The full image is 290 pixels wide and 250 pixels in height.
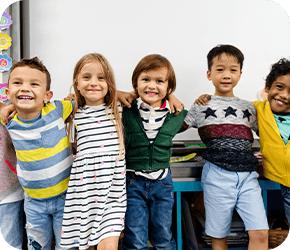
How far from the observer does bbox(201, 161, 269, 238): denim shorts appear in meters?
0.90

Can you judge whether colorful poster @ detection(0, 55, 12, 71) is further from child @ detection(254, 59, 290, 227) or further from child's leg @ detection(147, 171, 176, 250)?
child @ detection(254, 59, 290, 227)

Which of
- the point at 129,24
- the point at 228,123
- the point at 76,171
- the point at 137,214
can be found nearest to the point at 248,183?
the point at 228,123

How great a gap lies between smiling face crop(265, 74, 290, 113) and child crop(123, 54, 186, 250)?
18.3 inches

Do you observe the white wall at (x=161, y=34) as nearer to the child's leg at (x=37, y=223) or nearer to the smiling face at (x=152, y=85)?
the smiling face at (x=152, y=85)

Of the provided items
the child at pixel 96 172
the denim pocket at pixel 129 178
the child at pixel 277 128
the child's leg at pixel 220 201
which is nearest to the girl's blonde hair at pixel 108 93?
the child at pixel 96 172

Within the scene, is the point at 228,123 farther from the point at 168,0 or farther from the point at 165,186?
the point at 168,0

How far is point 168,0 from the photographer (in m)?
1.30

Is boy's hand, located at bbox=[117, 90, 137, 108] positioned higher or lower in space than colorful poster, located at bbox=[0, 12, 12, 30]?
lower

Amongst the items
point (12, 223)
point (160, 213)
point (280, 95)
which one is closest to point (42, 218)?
point (12, 223)

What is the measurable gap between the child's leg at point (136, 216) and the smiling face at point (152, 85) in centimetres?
35

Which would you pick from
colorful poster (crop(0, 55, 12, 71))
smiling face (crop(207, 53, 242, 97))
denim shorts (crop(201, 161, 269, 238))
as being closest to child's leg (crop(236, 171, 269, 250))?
denim shorts (crop(201, 161, 269, 238))

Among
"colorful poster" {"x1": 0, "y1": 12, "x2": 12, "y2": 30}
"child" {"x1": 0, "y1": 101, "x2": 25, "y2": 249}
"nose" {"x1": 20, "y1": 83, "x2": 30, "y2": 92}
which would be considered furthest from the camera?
"colorful poster" {"x1": 0, "y1": 12, "x2": 12, "y2": 30}

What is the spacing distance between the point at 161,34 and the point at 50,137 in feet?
3.00

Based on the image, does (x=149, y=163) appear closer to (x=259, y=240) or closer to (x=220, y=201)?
(x=220, y=201)
